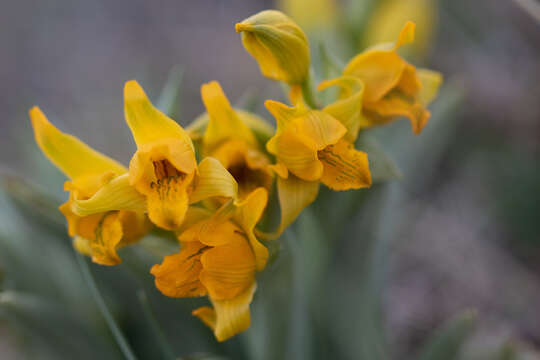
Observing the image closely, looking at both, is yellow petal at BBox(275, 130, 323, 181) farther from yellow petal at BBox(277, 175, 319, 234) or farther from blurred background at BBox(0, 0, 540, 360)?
blurred background at BBox(0, 0, 540, 360)

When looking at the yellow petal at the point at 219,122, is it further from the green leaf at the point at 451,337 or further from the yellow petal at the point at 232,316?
the green leaf at the point at 451,337

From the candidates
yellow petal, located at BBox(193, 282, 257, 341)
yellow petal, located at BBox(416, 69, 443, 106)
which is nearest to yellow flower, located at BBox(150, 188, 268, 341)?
yellow petal, located at BBox(193, 282, 257, 341)

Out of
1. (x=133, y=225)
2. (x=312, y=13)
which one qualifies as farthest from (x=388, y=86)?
(x=312, y=13)

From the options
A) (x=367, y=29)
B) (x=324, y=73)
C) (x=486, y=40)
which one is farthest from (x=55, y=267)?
(x=486, y=40)

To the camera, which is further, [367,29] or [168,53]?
[168,53]

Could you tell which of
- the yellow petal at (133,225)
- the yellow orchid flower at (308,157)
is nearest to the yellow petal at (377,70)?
the yellow orchid flower at (308,157)

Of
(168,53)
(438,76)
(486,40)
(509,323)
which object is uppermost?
(438,76)

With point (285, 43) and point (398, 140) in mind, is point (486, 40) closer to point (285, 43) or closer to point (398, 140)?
point (398, 140)
